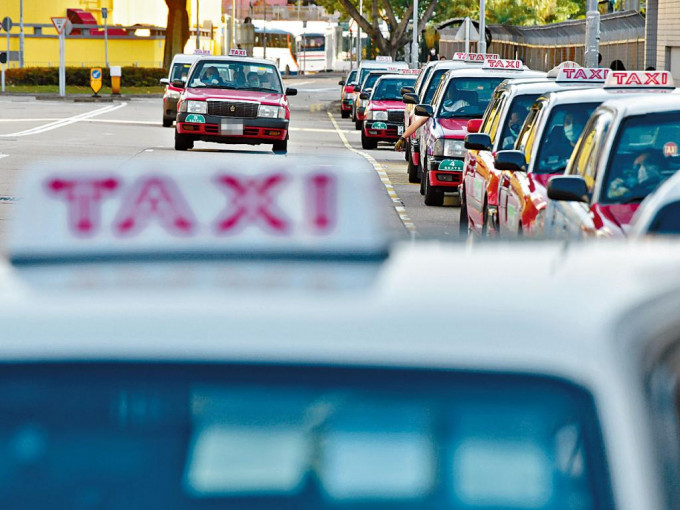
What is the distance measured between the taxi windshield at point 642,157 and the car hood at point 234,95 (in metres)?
18.3

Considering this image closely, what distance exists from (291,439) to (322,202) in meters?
0.45

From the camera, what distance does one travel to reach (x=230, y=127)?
2650 cm

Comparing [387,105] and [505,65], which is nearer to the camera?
[505,65]

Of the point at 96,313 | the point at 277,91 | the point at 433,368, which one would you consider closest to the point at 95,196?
the point at 96,313

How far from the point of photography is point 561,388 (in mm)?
1872

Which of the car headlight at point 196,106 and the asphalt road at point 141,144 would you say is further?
the car headlight at point 196,106

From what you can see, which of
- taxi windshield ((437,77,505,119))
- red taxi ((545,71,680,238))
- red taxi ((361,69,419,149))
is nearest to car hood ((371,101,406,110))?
red taxi ((361,69,419,149))

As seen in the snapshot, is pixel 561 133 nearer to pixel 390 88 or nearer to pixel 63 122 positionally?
pixel 390 88

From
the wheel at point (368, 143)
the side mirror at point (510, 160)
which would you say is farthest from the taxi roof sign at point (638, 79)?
the wheel at point (368, 143)

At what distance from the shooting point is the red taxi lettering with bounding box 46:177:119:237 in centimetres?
225

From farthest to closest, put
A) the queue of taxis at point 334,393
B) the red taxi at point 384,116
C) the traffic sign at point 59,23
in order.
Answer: the traffic sign at point 59,23
the red taxi at point 384,116
the queue of taxis at point 334,393

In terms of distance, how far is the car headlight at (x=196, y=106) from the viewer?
2658 centimetres

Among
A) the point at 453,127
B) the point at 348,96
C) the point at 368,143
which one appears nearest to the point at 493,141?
the point at 453,127

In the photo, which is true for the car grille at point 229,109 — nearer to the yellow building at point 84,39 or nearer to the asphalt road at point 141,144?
the asphalt road at point 141,144
